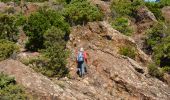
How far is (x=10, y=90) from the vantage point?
61.8 feet

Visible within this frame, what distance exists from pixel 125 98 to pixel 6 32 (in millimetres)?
11609

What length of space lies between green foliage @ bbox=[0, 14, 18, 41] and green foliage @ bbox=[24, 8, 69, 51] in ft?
5.18

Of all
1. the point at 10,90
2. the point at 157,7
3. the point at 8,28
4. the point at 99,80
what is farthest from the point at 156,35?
the point at 10,90

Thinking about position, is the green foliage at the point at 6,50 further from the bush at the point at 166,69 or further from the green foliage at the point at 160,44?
the green foliage at the point at 160,44

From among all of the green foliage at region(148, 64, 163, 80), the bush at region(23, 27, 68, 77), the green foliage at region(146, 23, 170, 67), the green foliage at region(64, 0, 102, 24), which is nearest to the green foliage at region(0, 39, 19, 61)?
the bush at region(23, 27, 68, 77)

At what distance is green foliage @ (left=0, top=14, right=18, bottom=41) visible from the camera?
31433 mm

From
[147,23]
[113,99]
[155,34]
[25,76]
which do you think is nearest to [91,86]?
[113,99]

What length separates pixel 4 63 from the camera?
22016mm

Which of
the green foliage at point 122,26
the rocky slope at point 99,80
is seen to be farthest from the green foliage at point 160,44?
the rocky slope at point 99,80

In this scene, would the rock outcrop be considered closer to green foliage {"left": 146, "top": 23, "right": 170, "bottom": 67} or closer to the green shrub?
the green shrub

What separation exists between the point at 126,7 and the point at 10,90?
121ft

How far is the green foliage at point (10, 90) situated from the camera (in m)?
18.3

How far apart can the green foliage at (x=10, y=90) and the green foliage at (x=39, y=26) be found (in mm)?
9317

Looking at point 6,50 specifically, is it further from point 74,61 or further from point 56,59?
point 74,61
